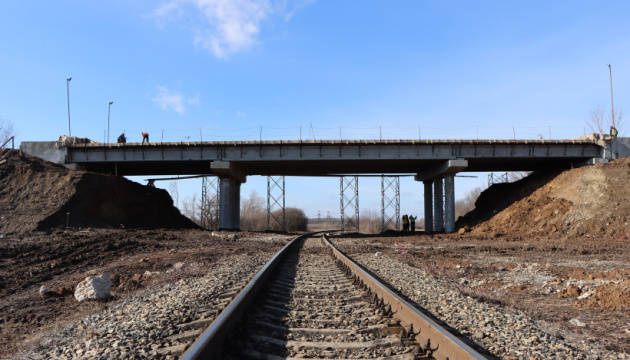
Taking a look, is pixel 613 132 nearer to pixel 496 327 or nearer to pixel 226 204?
pixel 226 204

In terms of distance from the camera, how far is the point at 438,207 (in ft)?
113

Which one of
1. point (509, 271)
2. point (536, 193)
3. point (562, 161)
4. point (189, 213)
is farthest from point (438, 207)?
point (189, 213)

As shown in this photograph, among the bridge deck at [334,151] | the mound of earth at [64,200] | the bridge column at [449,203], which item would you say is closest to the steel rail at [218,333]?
the mound of earth at [64,200]

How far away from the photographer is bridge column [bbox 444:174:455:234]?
105 ft

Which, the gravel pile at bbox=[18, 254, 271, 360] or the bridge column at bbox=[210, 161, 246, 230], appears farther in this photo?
the bridge column at bbox=[210, 161, 246, 230]

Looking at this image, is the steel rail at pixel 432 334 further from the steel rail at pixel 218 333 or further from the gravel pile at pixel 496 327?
the steel rail at pixel 218 333

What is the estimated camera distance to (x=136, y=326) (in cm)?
416

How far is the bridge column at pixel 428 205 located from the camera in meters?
37.1

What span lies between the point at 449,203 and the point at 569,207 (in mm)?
8967

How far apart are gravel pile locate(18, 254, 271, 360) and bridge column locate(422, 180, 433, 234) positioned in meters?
32.6

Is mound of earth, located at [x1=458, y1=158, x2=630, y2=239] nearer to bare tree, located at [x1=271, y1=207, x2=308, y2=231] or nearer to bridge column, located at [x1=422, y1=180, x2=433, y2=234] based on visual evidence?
bridge column, located at [x1=422, y1=180, x2=433, y2=234]

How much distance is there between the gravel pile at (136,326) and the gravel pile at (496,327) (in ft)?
9.05

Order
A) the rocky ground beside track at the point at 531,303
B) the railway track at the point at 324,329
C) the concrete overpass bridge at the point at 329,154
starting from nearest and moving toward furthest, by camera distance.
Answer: the railway track at the point at 324,329, the rocky ground beside track at the point at 531,303, the concrete overpass bridge at the point at 329,154

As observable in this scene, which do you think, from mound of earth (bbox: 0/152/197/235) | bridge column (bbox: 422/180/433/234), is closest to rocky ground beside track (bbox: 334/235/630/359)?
mound of earth (bbox: 0/152/197/235)
